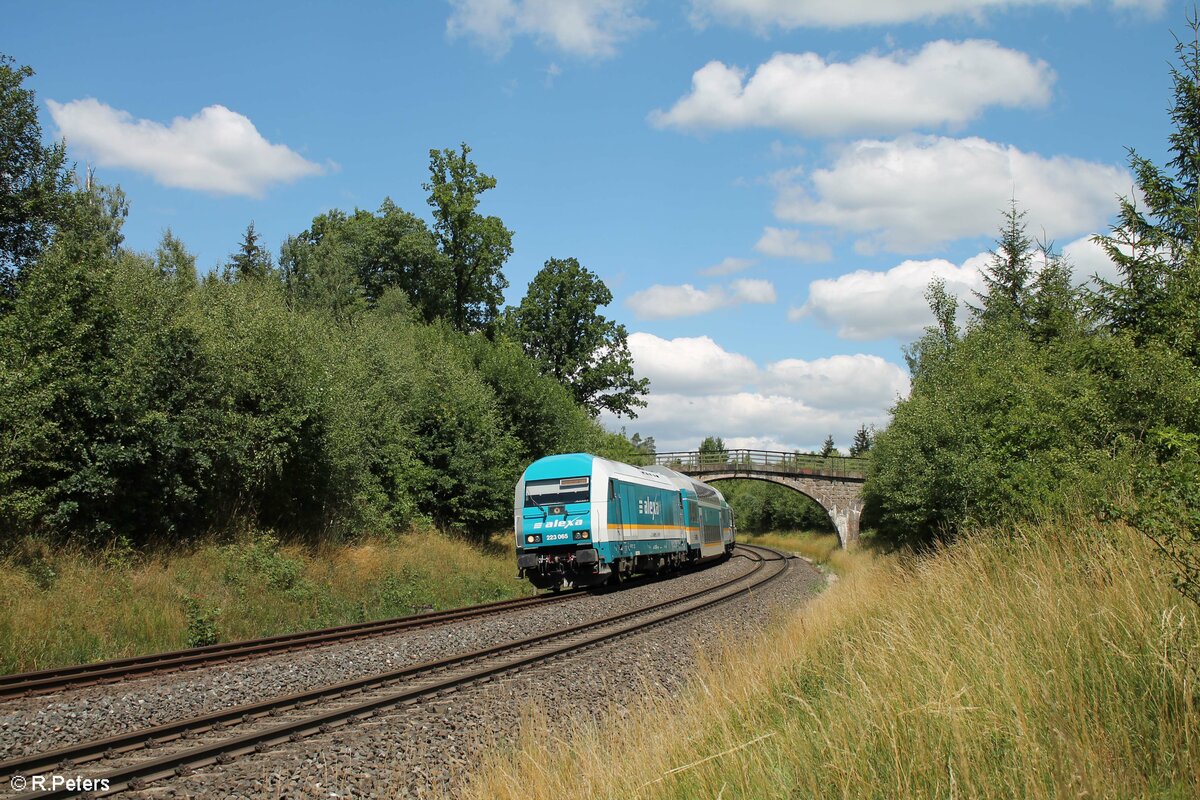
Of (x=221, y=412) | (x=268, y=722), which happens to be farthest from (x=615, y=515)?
(x=268, y=722)

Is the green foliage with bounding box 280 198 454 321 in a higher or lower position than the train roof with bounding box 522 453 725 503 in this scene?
higher

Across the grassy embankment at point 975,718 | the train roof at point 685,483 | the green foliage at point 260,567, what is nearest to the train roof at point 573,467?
the green foliage at point 260,567

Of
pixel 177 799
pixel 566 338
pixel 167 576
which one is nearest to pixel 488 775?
pixel 177 799

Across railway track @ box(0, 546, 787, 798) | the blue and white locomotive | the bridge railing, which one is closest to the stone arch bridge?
the bridge railing

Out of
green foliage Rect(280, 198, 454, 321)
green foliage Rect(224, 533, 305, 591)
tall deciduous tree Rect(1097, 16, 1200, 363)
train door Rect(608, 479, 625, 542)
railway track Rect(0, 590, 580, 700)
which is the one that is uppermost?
green foliage Rect(280, 198, 454, 321)

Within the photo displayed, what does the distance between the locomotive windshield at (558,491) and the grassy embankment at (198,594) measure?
2974 mm

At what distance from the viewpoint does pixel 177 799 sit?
6051 mm

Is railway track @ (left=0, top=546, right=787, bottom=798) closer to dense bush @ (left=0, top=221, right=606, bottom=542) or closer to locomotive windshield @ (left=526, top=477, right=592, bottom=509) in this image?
dense bush @ (left=0, top=221, right=606, bottom=542)

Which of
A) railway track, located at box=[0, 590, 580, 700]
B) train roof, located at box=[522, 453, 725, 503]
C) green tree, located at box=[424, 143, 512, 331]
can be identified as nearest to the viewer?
railway track, located at box=[0, 590, 580, 700]

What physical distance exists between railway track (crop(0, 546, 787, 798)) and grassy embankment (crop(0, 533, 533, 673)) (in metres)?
4.88

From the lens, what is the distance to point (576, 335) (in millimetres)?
60562

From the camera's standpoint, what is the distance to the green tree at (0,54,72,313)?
2284cm

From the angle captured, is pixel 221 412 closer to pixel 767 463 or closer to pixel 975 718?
pixel 975 718

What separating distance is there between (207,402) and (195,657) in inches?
323
